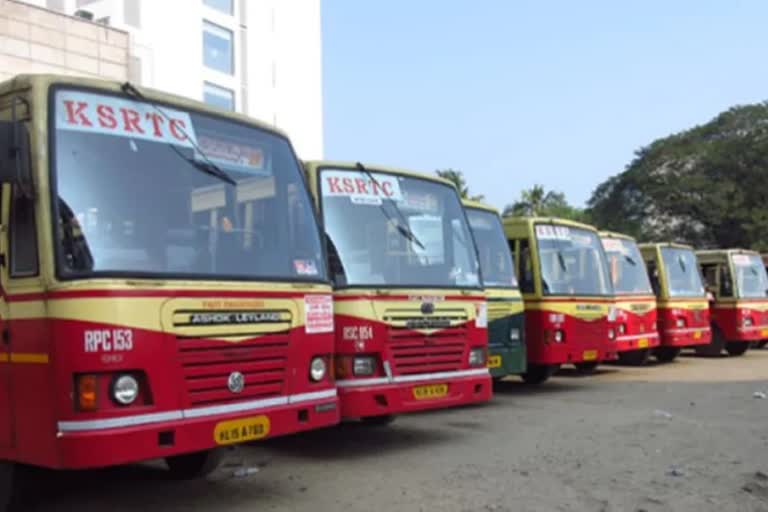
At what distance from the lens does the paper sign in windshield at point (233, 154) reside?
5.86m

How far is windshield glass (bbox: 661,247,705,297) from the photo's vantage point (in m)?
16.5

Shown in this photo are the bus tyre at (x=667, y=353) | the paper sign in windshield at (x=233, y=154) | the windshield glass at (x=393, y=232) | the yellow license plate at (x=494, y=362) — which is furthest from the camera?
the bus tyre at (x=667, y=353)

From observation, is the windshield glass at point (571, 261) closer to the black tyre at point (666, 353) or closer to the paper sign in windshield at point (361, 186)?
the paper sign in windshield at point (361, 186)

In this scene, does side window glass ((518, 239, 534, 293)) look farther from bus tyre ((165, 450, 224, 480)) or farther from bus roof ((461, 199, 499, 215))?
bus tyre ((165, 450, 224, 480))

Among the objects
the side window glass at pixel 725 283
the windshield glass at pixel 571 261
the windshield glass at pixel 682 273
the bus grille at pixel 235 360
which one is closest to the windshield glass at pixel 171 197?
the bus grille at pixel 235 360

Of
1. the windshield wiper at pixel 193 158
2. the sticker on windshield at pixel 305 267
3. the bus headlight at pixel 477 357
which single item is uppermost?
the windshield wiper at pixel 193 158

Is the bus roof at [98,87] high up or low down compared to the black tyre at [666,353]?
up

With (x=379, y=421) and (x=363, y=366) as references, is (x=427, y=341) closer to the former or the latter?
(x=363, y=366)

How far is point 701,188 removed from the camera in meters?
47.8

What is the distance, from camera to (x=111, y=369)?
484 cm

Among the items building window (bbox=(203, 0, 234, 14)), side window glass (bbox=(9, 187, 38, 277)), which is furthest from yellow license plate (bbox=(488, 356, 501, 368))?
building window (bbox=(203, 0, 234, 14))

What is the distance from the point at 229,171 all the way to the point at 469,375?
323 cm

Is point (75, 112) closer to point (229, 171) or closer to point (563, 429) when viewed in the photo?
point (229, 171)

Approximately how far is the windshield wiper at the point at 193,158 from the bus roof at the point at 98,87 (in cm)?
3
